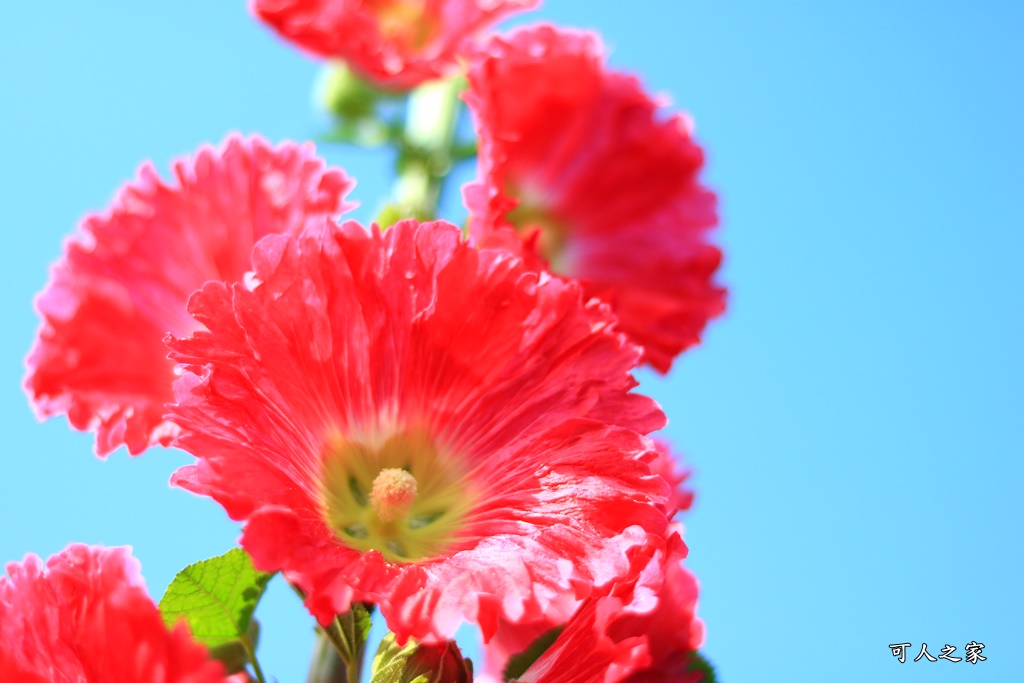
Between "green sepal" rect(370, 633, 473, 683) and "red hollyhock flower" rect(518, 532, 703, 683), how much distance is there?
88mm

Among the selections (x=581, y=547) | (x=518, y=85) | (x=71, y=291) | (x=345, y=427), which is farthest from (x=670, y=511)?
(x=71, y=291)

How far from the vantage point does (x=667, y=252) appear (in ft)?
4.59

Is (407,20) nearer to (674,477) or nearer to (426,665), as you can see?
(674,477)

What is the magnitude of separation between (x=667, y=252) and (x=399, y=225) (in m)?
0.62

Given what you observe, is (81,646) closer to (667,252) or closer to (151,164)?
(151,164)

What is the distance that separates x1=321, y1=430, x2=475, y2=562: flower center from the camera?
3.05 ft

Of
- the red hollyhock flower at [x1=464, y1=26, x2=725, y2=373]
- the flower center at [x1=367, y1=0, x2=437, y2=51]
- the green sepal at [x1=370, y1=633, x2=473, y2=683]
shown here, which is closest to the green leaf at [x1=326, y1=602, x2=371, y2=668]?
the green sepal at [x1=370, y1=633, x2=473, y2=683]

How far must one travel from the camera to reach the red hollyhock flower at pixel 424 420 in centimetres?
75

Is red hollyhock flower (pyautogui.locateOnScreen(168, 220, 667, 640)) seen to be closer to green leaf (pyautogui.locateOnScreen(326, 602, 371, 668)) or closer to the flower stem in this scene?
green leaf (pyautogui.locateOnScreen(326, 602, 371, 668))

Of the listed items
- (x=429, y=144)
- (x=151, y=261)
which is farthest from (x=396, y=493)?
(x=429, y=144)

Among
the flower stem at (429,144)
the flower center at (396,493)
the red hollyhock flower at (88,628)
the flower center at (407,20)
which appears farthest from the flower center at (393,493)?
the flower center at (407,20)

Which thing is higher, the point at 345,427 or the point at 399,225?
the point at 399,225

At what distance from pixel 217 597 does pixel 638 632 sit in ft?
1.20

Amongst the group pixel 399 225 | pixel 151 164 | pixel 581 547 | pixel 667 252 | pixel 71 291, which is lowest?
pixel 581 547
